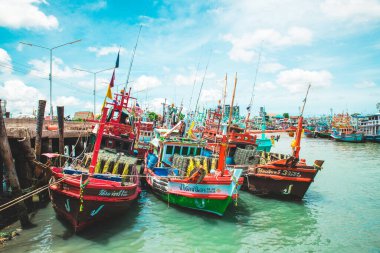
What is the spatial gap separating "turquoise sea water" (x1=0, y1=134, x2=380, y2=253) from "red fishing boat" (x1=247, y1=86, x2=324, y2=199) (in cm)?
65

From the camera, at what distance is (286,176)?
45.9 ft

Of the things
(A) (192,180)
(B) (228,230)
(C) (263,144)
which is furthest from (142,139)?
(B) (228,230)

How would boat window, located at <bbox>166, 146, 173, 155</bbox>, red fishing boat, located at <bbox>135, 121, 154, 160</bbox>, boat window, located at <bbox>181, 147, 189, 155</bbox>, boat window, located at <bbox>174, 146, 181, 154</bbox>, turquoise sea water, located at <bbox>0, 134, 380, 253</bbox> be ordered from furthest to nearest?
1. red fishing boat, located at <bbox>135, 121, 154, 160</bbox>
2. boat window, located at <bbox>181, 147, 189, 155</bbox>
3. boat window, located at <bbox>174, 146, 181, 154</bbox>
4. boat window, located at <bbox>166, 146, 173, 155</bbox>
5. turquoise sea water, located at <bbox>0, 134, 380, 253</bbox>

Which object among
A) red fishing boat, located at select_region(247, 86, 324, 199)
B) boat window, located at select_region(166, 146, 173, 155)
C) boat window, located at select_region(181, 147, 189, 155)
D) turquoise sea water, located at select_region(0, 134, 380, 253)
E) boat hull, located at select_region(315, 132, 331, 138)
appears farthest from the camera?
boat hull, located at select_region(315, 132, 331, 138)

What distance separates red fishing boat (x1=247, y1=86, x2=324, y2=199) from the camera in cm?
1389

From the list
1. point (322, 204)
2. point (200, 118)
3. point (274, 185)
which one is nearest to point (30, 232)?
point (274, 185)

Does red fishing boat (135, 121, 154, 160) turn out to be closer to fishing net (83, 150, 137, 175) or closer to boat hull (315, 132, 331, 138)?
fishing net (83, 150, 137, 175)

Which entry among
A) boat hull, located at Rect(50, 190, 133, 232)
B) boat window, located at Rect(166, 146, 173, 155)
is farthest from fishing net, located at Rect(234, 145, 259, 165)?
boat hull, located at Rect(50, 190, 133, 232)

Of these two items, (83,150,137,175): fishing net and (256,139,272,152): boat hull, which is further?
(256,139,272,152): boat hull

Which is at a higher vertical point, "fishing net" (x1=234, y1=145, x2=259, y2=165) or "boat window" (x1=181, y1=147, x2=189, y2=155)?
"boat window" (x1=181, y1=147, x2=189, y2=155)

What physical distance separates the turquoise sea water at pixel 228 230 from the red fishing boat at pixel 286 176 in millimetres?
646

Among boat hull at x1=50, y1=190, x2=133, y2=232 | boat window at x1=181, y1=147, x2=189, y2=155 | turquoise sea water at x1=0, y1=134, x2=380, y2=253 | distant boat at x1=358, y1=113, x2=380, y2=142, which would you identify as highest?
distant boat at x1=358, y1=113, x2=380, y2=142

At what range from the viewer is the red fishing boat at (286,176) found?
13891 millimetres

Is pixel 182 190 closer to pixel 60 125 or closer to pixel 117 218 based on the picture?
pixel 117 218
